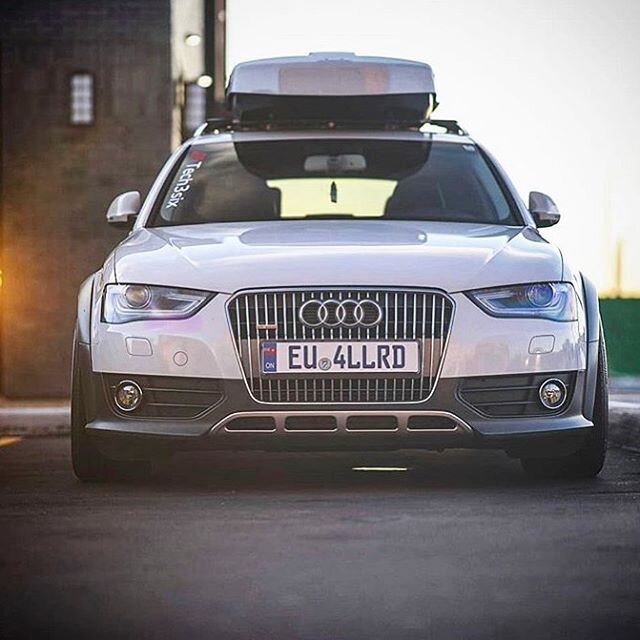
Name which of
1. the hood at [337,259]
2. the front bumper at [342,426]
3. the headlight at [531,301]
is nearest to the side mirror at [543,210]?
the hood at [337,259]

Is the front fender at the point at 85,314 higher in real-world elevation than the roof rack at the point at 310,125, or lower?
lower

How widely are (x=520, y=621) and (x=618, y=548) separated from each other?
1273 mm

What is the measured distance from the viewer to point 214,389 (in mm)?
7215

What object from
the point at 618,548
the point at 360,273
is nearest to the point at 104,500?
the point at 360,273

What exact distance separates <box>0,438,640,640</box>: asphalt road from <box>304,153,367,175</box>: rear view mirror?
167 cm

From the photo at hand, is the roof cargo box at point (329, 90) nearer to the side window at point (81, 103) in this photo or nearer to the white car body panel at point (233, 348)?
the white car body panel at point (233, 348)

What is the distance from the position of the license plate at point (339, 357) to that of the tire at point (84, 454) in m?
0.88

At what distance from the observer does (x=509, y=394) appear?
7.30m

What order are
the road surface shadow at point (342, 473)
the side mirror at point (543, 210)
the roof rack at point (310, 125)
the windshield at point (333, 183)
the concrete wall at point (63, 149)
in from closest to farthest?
the road surface shadow at point (342, 473) → the windshield at point (333, 183) → the side mirror at point (543, 210) → the roof rack at point (310, 125) → the concrete wall at point (63, 149)

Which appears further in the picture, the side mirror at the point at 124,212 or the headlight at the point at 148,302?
the side mirror at the point at 124,212

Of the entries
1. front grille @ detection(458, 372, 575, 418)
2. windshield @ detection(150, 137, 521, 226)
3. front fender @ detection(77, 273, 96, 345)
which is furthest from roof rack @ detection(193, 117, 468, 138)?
front grille @ detection(458, 372, 575, 418)

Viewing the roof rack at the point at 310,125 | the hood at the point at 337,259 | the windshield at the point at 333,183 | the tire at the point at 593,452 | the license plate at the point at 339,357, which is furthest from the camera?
the roof rack at the point at 310,125

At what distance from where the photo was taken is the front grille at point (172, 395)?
7.23 m

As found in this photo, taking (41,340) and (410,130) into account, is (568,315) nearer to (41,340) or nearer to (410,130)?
(410,130)
